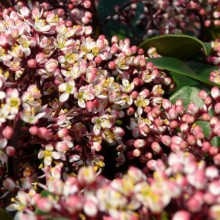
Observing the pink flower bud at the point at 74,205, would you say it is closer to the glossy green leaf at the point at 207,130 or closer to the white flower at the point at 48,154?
the white flower at the point at 48,154

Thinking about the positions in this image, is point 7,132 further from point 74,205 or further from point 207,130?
point 207,130

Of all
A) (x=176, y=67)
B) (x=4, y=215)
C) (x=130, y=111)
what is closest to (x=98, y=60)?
(x=130, y=111)

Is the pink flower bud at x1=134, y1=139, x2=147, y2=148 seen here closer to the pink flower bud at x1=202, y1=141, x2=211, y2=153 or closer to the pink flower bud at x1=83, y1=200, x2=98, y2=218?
the pink flower bud at x1=202, y1=141, x2=211, y2=153

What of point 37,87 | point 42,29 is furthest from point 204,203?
point 42,29

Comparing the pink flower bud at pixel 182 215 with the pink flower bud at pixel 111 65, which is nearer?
the pink flower bud at pixel 182 215

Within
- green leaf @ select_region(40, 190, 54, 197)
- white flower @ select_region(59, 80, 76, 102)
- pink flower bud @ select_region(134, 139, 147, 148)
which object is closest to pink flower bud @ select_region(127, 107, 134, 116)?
pink flower bud @ select_region(134, 139, 147, 148)

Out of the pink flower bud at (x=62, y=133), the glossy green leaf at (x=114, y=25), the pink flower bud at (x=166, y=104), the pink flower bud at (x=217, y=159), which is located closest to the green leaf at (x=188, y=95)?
the pink flower bud at (x=166, y=104)
